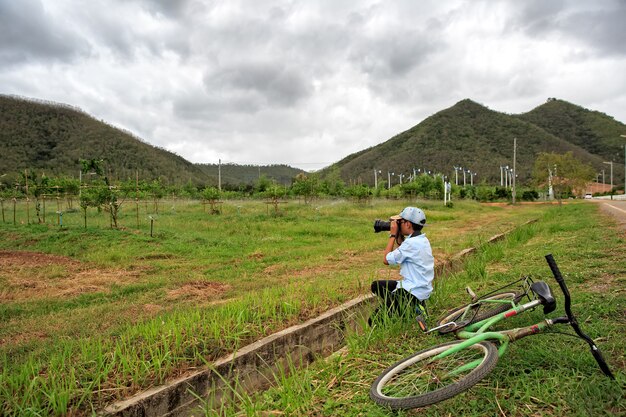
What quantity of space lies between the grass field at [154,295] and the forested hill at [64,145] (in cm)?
4068

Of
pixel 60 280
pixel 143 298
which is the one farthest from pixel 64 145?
pixel 143 298

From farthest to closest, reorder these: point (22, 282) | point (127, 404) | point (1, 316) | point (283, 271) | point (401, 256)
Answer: point (283, 271)
point (22, 282)
point (1, 316)
point (401, 256)
point (127, 404)

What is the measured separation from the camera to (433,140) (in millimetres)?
86812

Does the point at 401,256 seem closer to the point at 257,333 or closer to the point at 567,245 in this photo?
the point at 257,333

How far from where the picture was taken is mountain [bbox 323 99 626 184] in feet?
255

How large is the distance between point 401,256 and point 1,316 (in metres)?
5.72

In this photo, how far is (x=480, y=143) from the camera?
83.8 meters

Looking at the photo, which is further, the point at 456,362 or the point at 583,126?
the point at 583,126

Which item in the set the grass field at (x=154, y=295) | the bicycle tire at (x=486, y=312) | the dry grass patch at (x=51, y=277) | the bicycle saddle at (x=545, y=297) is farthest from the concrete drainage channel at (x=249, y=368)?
the dry grass patch at (x=51, y=277)

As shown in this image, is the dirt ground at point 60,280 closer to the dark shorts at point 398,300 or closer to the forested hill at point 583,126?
the dark shorts at point 398,300

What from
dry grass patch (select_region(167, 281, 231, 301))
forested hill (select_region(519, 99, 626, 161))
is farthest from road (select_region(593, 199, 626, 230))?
forested hill (select_region(519, 99, 626, 161))

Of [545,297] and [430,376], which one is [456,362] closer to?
[430,376]

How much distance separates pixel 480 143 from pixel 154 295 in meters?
87.6

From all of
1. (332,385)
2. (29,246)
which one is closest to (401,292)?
(332,385)
